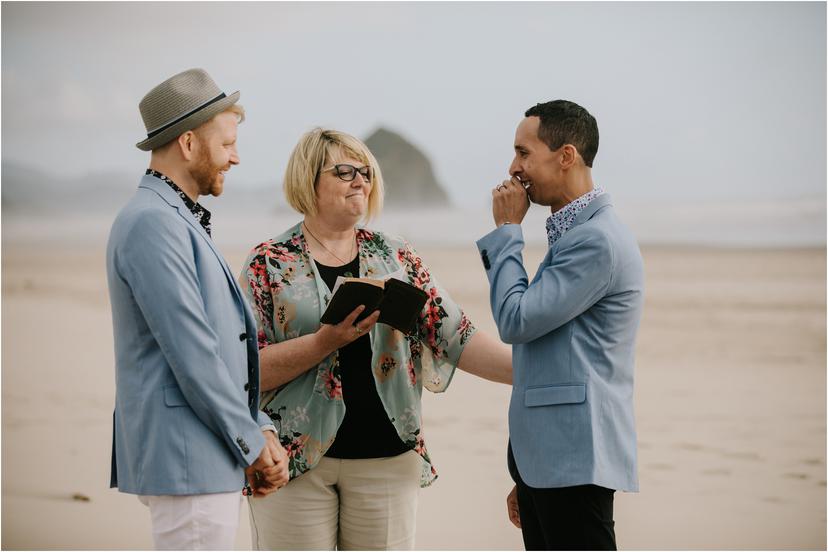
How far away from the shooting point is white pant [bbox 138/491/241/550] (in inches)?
99.8

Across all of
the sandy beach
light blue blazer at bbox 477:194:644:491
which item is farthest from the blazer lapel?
the sandy beach

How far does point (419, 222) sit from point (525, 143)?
25330mm

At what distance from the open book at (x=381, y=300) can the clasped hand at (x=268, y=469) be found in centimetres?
49

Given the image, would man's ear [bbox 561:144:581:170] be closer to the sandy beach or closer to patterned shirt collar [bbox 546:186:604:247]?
patterned shirt collar [bbox 546:186:604:247]

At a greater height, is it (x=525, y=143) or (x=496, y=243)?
(x=525, y=143)

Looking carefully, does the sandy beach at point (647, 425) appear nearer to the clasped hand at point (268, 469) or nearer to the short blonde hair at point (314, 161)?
the short blonde hair at point (314, 161)

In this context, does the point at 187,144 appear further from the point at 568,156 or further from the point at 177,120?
the point at 568,156

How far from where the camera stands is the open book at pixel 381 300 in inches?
120

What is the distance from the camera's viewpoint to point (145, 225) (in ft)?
8.25

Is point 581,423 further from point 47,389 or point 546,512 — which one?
point 47,389

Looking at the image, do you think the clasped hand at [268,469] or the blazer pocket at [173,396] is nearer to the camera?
the blazer pocket at [173,396]

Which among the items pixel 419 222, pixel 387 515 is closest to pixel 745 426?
pixel 387 515

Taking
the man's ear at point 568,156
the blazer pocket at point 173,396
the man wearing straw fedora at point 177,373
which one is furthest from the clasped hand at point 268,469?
the man's ear at point 568,156

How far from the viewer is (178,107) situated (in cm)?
271
